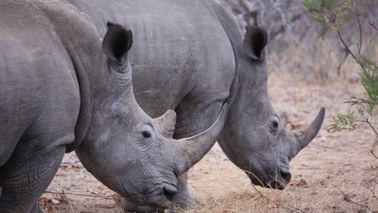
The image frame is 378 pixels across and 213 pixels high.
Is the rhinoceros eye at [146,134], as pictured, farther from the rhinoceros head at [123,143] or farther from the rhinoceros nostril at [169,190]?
the rhinoceros nostril at [169,190]

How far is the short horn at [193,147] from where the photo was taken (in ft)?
20.5

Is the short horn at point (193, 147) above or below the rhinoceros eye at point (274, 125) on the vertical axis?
above

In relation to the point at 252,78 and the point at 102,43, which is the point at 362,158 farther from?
the point at 102,43

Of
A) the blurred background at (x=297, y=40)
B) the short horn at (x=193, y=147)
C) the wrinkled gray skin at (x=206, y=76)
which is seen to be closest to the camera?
the short horn at (x=193, y=147)

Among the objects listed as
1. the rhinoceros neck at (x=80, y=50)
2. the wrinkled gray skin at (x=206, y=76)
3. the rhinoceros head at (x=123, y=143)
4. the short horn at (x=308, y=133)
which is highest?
the rhinoceros neck at (x=80, y=50)

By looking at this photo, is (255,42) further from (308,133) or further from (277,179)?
(277,179)

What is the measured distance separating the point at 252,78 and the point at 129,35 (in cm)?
226

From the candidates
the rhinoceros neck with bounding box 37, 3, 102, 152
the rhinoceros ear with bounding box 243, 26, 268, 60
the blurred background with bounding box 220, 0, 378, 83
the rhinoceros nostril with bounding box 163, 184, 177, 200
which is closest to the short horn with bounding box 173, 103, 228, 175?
the rhinoceros nostril with bounding box 163, 184, 177, 200

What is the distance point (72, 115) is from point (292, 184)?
3.72 m

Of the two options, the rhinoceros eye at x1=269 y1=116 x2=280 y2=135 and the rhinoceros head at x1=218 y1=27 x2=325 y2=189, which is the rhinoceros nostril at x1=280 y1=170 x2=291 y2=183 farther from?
the rhinoceros eye at x1=269 y1=116 x2=280 y2=135

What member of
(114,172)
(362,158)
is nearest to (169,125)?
(114,172)

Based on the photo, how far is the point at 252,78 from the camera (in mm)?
7926

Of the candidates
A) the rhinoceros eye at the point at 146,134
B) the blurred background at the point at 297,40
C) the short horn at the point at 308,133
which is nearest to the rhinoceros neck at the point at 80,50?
the rhinoceros eye at the point at 146,134

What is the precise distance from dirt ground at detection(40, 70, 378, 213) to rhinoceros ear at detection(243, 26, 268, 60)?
108cm
